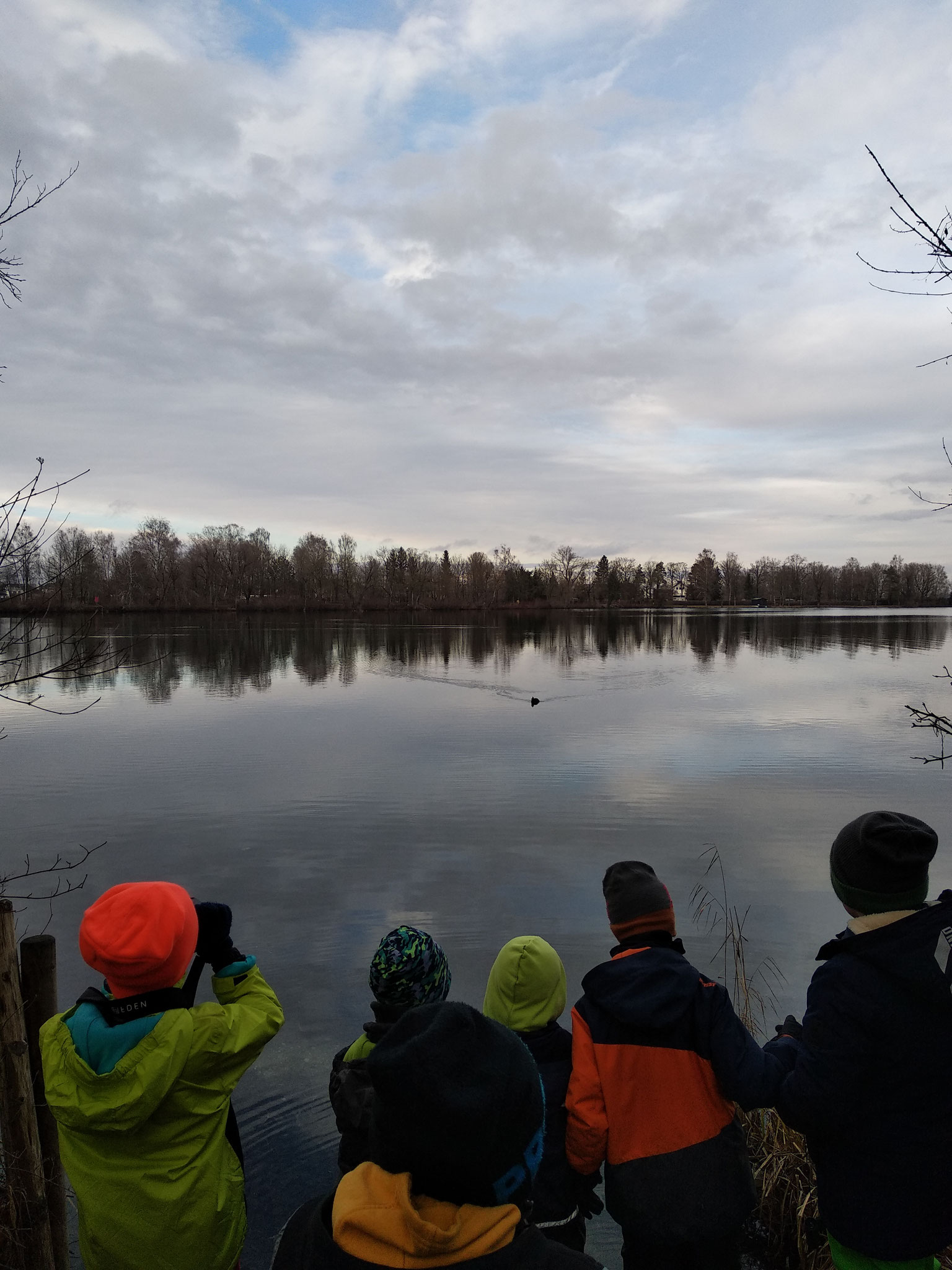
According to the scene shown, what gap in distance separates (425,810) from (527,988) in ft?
29.7

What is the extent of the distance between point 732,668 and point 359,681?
48.6 feet

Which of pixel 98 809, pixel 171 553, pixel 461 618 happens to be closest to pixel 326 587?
pixel 171 553

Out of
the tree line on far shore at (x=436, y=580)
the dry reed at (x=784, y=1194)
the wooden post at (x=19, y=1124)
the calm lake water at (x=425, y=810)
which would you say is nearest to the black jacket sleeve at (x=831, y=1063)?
the dry reed at (x=784, y=1194)

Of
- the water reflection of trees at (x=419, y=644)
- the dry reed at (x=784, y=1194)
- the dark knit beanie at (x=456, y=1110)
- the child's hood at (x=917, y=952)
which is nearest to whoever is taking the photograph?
the dark knit beanie at (x=456, y=1110)

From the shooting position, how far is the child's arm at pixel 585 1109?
2.19 metres

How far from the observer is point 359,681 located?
26.5 meters

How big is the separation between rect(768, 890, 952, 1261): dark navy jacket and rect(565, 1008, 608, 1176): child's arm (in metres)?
0.51

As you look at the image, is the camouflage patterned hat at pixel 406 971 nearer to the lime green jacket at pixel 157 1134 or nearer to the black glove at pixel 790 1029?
the lime green jacket at pixel 157 1134

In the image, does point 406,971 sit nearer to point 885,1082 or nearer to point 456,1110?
point 456,1110

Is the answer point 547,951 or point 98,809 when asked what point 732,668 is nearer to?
point 98,809

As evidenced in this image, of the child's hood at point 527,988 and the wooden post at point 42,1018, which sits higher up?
the child's hood at point 527,988

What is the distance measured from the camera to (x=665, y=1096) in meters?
2.16

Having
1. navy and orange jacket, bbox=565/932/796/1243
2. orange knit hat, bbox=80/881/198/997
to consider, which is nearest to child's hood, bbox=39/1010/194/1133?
orange knit hat, bbox=80/881/198/997

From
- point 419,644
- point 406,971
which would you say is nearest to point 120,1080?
point 406,971
